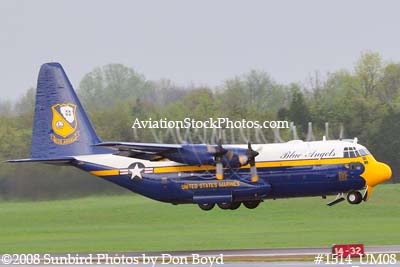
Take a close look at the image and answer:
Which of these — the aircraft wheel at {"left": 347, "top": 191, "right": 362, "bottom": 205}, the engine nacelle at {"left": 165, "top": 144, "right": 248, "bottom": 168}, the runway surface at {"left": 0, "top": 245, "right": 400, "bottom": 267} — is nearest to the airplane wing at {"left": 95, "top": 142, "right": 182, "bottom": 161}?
the engine nacelle at {"left": 165, "top": 144, "right": 248, "bottom": 168}

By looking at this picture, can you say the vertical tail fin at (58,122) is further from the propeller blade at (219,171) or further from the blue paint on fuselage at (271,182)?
the propeller blade at (219,171)

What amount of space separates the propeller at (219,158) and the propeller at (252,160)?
101cm

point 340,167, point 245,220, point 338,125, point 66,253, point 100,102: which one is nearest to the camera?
point 340,167

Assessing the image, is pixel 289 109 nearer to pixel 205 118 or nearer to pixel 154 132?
pixel 205 118

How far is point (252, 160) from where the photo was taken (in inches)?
1933

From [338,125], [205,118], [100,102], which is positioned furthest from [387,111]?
[100,102]

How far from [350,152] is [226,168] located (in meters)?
5.40

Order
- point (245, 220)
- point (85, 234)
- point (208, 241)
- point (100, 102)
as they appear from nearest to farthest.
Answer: point (208, 241) → point (85, 234) → point (245, 220) → point (100, 102)

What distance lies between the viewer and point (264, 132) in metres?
71.9

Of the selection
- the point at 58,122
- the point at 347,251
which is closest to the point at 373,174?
the point at 347,251

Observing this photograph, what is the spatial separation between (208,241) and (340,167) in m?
13.6

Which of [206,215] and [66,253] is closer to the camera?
[66,253]

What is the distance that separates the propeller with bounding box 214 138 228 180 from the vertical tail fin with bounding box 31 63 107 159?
6.07 metres

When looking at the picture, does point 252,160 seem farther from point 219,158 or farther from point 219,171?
point 219,171
